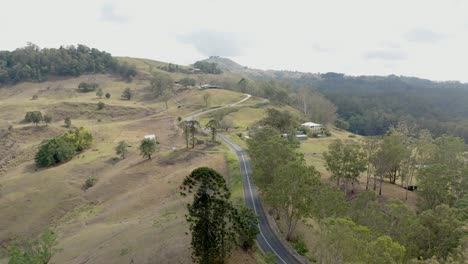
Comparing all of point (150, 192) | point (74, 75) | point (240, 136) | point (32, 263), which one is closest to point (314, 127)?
point (240, 136)

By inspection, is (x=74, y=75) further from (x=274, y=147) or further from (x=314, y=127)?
(x=274, y=147)

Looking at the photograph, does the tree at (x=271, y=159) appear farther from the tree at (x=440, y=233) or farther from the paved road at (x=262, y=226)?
the tree at (x=440, y=233)

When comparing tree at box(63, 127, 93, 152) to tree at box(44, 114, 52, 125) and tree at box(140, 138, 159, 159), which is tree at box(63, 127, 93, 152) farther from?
tree at box(44, 114, 52, 125)

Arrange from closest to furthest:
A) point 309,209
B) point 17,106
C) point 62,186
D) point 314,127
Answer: point 309,209 < point 62,186 < point 314,127 < point 17,106

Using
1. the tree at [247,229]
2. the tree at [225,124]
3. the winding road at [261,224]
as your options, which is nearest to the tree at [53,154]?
the tree at [225,124]

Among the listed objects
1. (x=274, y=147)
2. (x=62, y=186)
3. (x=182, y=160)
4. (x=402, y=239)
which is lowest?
(x=62, y=186)

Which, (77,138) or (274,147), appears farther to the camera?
(77,138)
